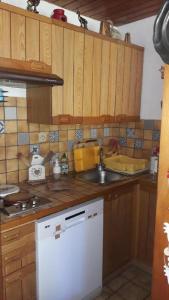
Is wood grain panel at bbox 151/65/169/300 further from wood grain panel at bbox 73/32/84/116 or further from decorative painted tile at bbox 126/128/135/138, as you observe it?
decorative painted tile at bbox 126/128/135/138

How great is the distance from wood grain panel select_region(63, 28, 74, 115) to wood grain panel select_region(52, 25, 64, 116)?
36 millimetres

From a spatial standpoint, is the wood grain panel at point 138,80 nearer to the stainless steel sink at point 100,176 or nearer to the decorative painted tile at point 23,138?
the stainless steel sink at point 100,176

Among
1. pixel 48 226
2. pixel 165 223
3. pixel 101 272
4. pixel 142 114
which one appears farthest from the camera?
pixel 142 114

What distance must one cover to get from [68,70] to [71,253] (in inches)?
48.5

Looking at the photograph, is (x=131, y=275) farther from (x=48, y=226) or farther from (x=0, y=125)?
(x=0, y=125)

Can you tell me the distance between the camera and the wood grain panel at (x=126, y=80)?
2160 millimetres

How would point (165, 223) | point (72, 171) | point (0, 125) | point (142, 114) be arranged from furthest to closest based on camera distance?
point (142, 114) < point (72, 171) < point (0, 125) < point (165, 223)

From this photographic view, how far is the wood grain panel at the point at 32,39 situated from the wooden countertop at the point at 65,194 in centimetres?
88

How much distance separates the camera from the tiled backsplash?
1.77 meters

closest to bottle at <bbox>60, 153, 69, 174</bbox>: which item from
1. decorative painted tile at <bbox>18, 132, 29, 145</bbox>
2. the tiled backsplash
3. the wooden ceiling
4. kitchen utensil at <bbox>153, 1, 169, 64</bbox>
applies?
the tiled backsplash

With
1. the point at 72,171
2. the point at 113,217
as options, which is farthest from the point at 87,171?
the point at 113,217

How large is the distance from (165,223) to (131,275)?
3.91ft

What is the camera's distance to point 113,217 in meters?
1.91

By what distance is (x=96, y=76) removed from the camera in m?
1.95
